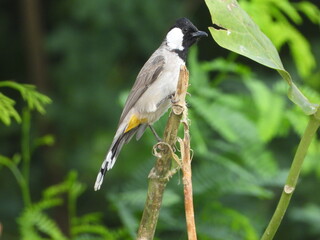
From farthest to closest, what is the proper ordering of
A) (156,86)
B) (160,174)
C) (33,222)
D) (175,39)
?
1. (175,39)
2. (156,86)
3. (33,222)
4. (160,174)

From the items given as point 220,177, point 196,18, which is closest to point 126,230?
point 220,177

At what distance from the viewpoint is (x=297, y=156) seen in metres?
1.51

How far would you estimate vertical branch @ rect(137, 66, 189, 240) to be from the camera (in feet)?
5.97

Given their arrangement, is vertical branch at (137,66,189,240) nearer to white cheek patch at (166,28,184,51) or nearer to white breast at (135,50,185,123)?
white breast at (135,50,185,123)

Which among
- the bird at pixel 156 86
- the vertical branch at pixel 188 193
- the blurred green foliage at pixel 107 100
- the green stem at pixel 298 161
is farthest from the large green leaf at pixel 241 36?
the blurred green foliage at pixel 107 100

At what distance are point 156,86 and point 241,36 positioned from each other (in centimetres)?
158

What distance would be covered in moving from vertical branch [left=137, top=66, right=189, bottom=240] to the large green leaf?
0.36 metres

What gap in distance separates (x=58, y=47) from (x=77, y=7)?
0.41 m

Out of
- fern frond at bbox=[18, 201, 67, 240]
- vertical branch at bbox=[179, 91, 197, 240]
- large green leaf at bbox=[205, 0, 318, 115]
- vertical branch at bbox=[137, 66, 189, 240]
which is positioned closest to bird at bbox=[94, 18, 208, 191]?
fern frond at bbox=[18, 201, 67, 240]

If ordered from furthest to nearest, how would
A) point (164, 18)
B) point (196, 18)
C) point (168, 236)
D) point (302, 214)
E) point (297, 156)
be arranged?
point (196, 18) → point (164, 18) → point (302, 214) → point (168, 236) → point (297, 156)

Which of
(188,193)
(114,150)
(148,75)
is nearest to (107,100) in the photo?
(148,75)

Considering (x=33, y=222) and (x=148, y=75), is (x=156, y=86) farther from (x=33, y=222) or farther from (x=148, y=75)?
(x=33, y=222)

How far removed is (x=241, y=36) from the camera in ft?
5.28

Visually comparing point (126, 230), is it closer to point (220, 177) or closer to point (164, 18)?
point (220, 177)
